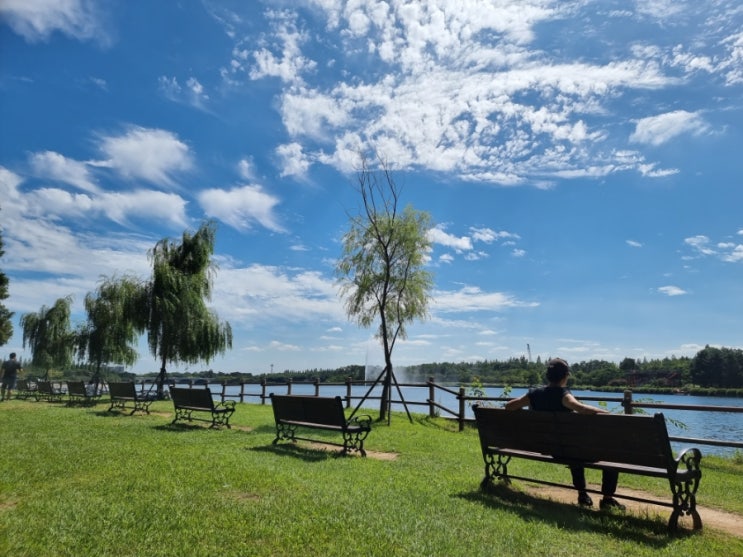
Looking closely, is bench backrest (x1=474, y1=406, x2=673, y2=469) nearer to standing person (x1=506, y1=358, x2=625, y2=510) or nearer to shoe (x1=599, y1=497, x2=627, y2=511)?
standing person (x1=506, y1=358, x2=625, y2=510)

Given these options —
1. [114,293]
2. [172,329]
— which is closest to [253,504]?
[172,329]

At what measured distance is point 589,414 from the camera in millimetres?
4676

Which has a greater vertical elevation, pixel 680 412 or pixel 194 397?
pixel 194 397

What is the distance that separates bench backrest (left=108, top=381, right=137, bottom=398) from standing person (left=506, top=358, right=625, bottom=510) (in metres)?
12.4

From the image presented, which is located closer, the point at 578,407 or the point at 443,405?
the point at 578,407

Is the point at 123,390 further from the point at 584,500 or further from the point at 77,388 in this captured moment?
the point at 584,500

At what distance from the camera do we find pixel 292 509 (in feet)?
14.0

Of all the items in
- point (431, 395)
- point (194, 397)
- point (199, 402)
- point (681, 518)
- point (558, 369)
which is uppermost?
point (558, 369)

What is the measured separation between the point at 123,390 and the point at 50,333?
53.0 feet

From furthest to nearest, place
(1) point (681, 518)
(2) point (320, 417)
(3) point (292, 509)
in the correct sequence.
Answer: (2) point (320, 417)
(1) point (681, 518)
(3) point (292, 509)

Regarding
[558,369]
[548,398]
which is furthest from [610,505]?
[558,369]

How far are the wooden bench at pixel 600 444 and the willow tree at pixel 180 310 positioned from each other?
18.0m

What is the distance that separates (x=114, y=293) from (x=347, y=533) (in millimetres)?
21446

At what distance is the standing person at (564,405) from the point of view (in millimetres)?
4781
